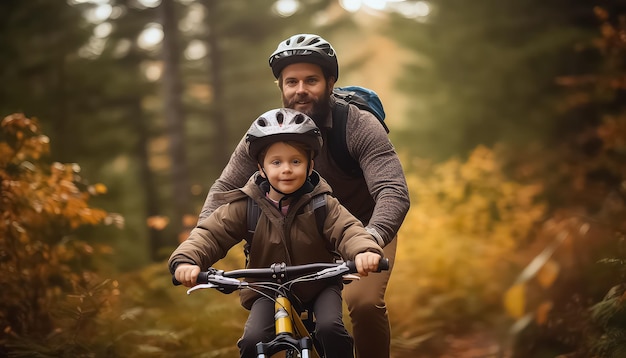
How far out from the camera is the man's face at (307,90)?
4.91 metres

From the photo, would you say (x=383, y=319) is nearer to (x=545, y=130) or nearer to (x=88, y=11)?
(x=545, y=130)

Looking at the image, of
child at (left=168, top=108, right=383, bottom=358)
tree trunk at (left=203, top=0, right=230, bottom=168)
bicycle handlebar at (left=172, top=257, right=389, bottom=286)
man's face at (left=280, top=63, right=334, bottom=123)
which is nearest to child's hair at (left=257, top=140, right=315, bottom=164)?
child at (left=168, top=108, right=383, bottom=358)

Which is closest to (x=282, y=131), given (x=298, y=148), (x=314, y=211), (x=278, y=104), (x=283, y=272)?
(x=298, y=148)

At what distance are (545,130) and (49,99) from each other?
1094cm

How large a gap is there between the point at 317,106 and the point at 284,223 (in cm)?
118

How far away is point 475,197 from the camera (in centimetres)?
1302

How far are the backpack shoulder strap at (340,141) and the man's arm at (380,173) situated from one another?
44mm

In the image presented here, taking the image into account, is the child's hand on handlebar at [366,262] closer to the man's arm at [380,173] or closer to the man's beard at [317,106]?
the man's arm at [380,173]

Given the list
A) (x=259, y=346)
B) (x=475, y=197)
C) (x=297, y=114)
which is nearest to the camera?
(x=259, y=346)

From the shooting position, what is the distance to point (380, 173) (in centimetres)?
468

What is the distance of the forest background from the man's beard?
8.33ft

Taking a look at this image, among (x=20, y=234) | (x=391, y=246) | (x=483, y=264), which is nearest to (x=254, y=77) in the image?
(x=483, y=264)

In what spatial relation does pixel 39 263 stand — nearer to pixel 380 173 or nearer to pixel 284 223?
pixel 284 223

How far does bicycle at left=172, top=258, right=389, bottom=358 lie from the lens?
3.58 meters
